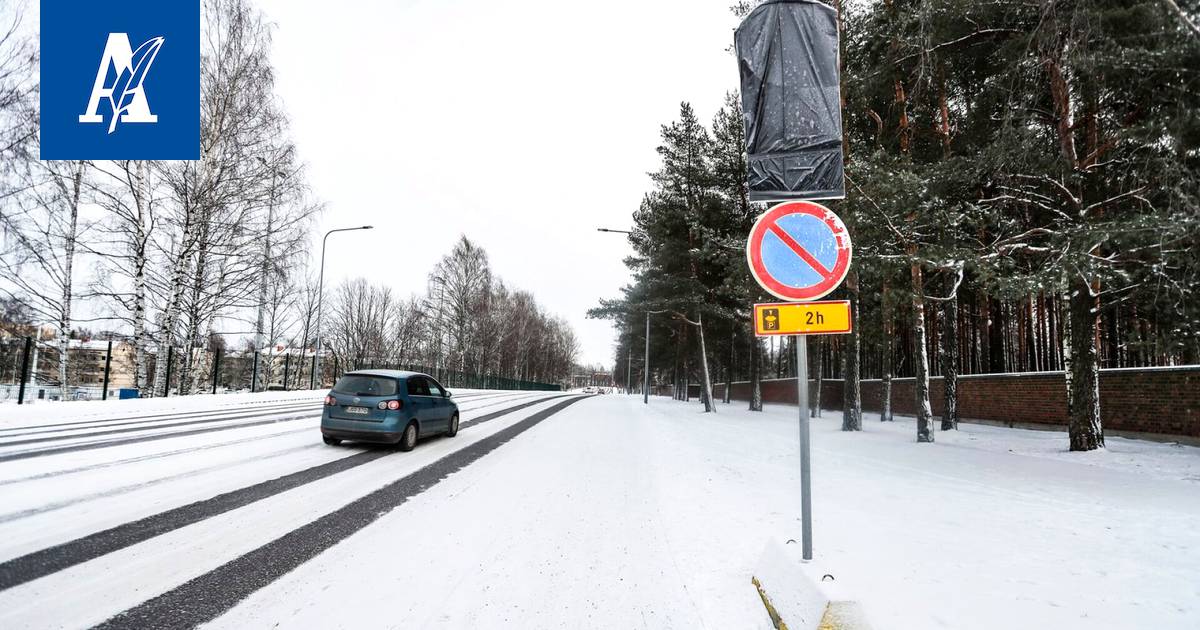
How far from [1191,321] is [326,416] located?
501 inches

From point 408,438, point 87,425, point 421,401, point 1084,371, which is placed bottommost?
point 87,425

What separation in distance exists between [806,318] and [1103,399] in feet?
50.9

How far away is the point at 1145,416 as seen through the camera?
41.8 feet

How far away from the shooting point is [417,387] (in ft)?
33.0

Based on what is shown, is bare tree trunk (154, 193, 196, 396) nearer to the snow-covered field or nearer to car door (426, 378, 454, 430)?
the snow-covered field

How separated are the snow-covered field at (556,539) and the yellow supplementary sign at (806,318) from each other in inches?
63.1

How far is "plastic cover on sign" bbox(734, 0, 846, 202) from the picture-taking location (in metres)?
4.16

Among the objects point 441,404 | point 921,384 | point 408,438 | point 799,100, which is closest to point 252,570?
point 799,100

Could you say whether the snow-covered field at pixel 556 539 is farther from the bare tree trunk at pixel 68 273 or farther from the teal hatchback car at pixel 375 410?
the bare tree trunk at pixel 68 273

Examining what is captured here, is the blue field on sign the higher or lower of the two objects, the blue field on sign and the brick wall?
the higher

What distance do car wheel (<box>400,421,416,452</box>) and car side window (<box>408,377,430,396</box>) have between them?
58cm

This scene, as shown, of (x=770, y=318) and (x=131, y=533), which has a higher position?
(x=770, y=318)

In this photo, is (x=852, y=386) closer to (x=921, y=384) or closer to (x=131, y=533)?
(x=921, y=384)

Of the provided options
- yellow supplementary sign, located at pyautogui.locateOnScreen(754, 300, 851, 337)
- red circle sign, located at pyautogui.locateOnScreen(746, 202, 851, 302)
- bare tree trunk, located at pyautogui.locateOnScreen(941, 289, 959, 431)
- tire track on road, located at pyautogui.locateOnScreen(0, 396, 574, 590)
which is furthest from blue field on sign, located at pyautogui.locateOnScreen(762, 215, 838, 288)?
bare tree trunk, located at pyautogui.locateOnScreen(941, 289, 959, 431)
